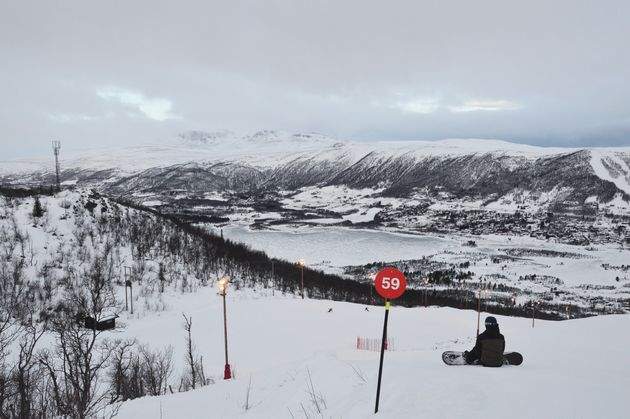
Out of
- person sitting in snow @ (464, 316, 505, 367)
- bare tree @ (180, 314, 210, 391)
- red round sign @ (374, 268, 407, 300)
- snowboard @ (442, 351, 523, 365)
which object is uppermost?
red round sign @ (374, 268, 407, 300)

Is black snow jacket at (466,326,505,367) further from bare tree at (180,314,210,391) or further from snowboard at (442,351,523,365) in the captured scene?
bare tree at (180,314,210,391)

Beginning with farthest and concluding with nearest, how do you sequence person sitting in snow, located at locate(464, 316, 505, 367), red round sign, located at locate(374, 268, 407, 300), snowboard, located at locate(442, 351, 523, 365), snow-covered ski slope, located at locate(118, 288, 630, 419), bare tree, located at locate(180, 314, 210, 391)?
bare tree, located at locate(180, 314, 210, 391)
snowboard, located at locate(442, 351, 523, 365)
person sitting in snow, located at locate(464, 316, 505, 367)
red round sign, located at locate(374, 268, 407, 300)
snow-covered ski slope, located at locate(118, 288, 630, 419)

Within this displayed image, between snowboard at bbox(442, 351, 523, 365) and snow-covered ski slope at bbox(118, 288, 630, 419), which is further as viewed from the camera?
snowboard at bbox(442, 351, 523, 365)

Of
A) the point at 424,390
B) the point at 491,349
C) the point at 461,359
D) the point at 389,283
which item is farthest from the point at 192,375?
the point at 389,283

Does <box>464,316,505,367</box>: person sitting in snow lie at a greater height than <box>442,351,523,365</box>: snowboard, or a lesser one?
greater

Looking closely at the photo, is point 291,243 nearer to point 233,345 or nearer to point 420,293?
point 420,293

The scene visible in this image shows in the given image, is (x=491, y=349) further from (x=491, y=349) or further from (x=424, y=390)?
(x=424, y=390)

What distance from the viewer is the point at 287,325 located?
4784 cm

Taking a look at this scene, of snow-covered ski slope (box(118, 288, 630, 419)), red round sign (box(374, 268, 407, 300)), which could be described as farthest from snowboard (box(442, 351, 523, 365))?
red round sign (box(374, 268, 407, 300))

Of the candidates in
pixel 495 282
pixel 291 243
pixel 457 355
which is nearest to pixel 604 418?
pixel 457 355

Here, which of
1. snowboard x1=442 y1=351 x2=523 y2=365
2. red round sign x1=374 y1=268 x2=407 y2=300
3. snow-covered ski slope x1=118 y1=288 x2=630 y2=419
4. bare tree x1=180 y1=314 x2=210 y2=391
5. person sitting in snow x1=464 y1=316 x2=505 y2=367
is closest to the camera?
snow-covered ski slope x1=118 y1=288 x2=630 y2=419

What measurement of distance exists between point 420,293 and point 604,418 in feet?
389

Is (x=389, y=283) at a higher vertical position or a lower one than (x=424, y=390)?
higher

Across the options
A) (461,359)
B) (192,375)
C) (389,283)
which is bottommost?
(192,375)
